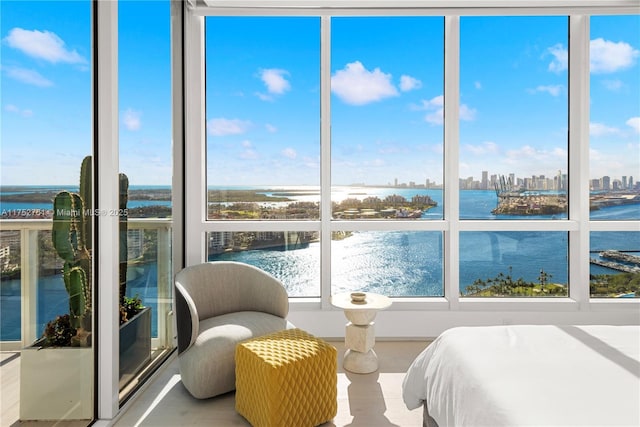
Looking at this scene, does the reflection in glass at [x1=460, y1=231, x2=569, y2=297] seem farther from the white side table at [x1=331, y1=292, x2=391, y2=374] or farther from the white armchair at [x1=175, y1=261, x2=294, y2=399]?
the white armchair at [x1=175, y1=261, x2=294, y2=399]

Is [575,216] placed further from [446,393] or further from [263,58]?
[263,58]

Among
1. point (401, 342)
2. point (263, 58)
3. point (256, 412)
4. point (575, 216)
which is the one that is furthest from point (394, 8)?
point (256, 412)

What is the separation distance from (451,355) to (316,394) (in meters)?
0.78

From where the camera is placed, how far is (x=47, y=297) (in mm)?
Answer: 1738

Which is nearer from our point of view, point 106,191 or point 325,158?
point 106,191

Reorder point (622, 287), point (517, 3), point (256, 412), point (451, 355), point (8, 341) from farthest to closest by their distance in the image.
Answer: point (622, 287)
point (517, 3)
point (256, 412)
point (451, 355)
point (8, 341)

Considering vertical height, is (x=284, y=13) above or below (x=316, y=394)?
above

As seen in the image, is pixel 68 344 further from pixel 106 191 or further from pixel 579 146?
pixel 579 146

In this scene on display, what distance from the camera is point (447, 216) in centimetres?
350

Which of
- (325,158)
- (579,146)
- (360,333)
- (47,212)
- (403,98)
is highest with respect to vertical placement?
(403,98)

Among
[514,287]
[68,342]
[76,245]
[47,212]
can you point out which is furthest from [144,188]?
[514,287]

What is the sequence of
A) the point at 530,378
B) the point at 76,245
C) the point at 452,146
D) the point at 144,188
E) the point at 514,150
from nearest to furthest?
the point at 530,378 < the point at 76,245 < the point at 144,188 < the point at 452,146 < the point at 514,150

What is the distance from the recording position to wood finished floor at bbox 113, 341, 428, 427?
2.16 meters

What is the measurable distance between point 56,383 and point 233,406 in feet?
3.07
